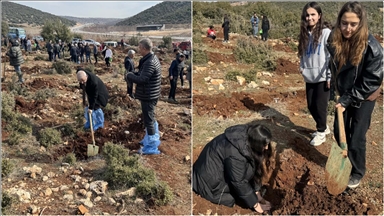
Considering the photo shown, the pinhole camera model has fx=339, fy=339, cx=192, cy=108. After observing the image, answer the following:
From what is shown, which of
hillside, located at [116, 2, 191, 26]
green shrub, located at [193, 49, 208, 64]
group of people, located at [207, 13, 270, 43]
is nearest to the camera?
green shrub, located at [193, 49, 208, 64]

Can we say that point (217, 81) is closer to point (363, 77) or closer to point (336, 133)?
point (336, 133)

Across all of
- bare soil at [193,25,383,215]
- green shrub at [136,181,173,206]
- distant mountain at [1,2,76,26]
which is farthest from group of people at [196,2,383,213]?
distant mountain at [1,2,76,26]

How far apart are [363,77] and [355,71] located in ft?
0.27

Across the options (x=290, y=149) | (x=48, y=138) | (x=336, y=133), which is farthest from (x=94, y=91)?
(x=336, y=133)

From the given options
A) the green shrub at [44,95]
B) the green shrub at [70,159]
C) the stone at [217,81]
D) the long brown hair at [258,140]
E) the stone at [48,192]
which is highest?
the long brown hair at [258,140]

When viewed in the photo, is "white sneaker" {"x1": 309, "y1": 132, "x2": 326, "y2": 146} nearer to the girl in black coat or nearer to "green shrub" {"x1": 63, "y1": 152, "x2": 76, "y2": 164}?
the girl in black coat

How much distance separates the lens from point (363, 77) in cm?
269

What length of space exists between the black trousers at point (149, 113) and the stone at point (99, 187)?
986 mm

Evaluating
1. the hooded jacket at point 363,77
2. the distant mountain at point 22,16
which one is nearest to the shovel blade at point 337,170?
the hooded jacket at point 363,77

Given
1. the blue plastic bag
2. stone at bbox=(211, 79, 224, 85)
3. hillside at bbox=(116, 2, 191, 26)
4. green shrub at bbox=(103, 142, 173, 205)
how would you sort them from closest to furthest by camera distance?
1. green shrub at bbox=(103, 142, 173, 205)
2. the blue plastic bag
3. stone at bbox=(211, 79, 224, 85)
4. hillside at bbox=(116, 2, 191, 26)

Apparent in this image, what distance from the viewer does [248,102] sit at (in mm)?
5809

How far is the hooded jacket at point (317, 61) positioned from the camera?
11.7 feet

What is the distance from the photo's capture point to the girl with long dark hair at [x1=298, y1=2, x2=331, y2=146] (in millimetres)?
3512

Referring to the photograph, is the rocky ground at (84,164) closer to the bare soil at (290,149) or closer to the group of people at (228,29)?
the bare soil at (290,149)
